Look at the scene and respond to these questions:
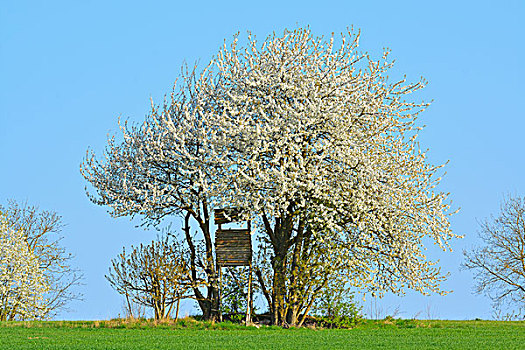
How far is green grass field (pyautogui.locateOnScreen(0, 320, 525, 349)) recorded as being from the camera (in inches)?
425

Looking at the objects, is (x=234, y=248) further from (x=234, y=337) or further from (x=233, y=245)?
(x=234, y=337)

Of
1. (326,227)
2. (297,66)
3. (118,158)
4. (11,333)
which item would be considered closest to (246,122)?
(297,66)

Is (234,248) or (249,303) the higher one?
(234,248)

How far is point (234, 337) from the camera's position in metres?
12.2

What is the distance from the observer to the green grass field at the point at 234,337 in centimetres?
1080

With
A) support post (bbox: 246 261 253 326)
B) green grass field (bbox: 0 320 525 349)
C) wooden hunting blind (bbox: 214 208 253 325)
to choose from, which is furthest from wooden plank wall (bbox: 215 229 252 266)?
green grass field (bbox: 0 320 525 349)

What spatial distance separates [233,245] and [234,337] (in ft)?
13.0

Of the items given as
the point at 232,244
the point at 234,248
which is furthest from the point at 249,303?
the point at 232,244

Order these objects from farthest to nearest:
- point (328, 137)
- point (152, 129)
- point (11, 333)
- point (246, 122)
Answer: point (152, 129) < point (328, 137) < point (246, 122) < point (11, 333)

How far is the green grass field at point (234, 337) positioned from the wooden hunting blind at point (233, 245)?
176cm

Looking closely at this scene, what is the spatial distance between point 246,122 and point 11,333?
7359mm

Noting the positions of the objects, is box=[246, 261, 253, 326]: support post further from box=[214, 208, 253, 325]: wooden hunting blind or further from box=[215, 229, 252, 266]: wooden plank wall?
box=[215, 229, 252, 266]: wooden plank wall

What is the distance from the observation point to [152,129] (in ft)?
55.8

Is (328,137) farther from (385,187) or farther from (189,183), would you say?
(189,183)
